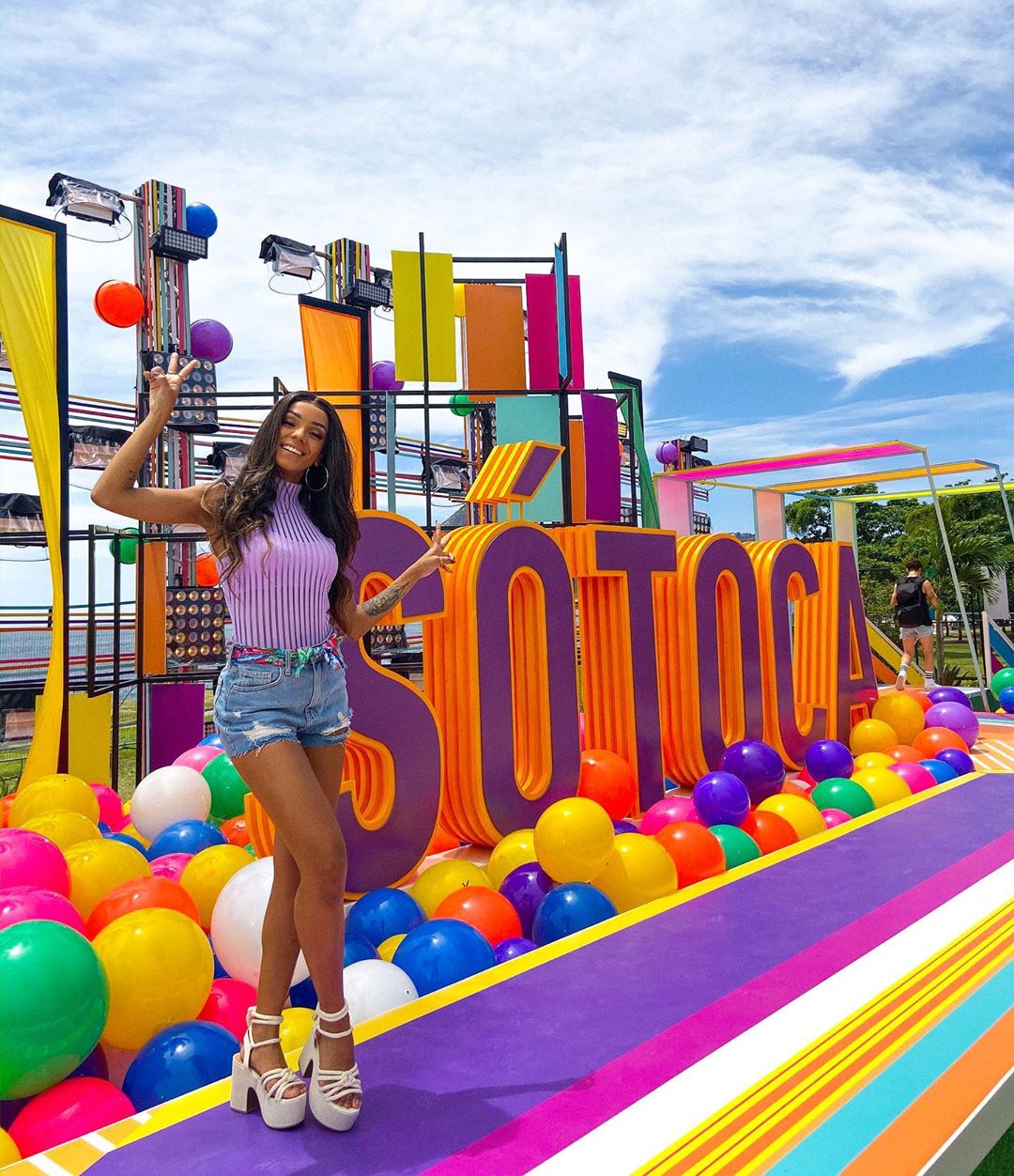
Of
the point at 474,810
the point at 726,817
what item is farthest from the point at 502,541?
the point at 726,817

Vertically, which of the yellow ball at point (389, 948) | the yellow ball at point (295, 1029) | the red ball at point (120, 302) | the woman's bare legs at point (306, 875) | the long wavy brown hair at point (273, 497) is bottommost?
the yellow ball at point (389, 948)

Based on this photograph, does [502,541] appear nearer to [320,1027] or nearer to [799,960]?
[799,960]

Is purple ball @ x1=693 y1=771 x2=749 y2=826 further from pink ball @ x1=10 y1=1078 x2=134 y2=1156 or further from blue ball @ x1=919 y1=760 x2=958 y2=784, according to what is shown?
pink ball @ x1=10 y1=1078 x2=134 y2=1156

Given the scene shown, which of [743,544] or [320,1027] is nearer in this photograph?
[320,1027]

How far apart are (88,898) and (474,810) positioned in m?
1.81

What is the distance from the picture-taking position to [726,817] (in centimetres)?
463

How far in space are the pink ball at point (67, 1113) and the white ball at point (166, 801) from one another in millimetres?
2488

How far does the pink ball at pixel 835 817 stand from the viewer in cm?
487

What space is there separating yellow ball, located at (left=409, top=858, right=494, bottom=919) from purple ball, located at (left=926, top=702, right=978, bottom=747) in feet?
15.0

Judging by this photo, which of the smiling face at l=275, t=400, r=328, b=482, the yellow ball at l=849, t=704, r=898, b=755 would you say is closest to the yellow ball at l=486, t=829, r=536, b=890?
the smiling face at l=275, t=400, r=328, b=482

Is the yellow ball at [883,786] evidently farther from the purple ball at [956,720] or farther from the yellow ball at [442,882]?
the yellow ball at [442,882]

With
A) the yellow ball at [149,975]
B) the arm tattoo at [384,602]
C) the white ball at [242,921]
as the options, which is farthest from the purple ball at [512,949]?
the arm tattoo at [384,602]

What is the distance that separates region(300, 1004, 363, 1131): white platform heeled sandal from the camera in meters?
1.99

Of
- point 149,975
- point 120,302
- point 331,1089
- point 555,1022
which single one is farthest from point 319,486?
point 120,302
